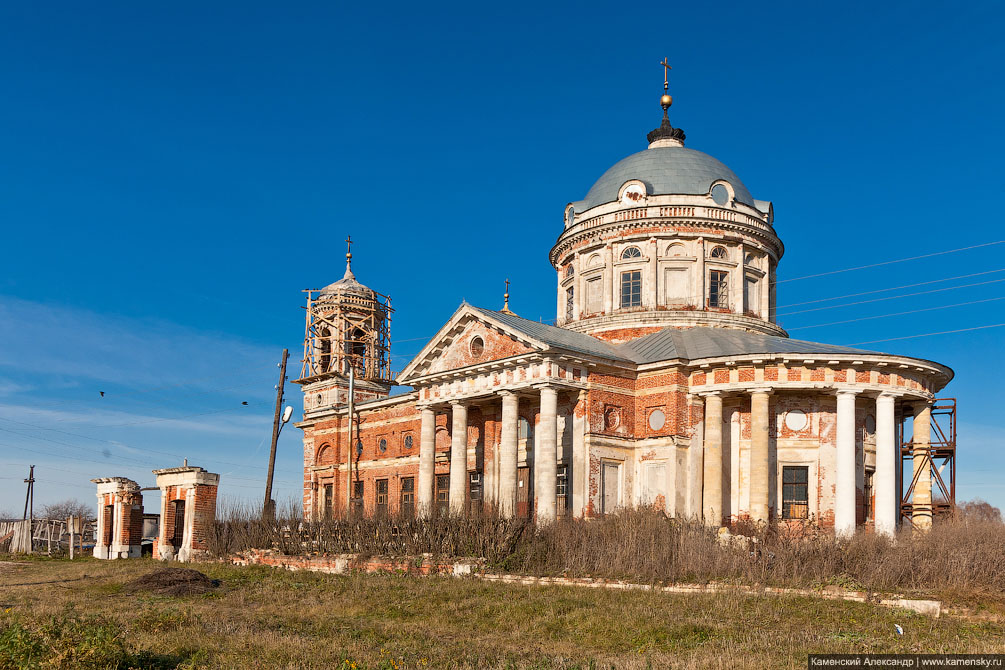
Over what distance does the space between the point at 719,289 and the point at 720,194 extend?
334 cm

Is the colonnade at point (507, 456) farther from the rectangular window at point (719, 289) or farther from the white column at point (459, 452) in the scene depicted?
the rectangular window at point (719, 289)

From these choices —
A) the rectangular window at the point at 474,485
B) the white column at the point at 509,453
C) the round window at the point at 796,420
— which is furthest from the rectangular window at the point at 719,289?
the rectangular window at the point at 474,485

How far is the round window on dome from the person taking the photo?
34.0m

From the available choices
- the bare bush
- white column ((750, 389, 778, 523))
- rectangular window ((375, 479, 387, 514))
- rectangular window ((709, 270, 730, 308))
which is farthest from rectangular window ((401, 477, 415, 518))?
white column ((750, 389, 778, 523))

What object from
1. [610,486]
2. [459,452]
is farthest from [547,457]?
[459,452]

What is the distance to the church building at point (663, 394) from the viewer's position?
27.1 m

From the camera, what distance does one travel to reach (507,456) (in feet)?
94.4

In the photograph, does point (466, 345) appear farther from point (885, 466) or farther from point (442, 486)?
point (885, 466)

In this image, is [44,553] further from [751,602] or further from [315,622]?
[751,602]

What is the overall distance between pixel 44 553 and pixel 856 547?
84.1 ft

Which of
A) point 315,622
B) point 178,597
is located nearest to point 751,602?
point 315,622

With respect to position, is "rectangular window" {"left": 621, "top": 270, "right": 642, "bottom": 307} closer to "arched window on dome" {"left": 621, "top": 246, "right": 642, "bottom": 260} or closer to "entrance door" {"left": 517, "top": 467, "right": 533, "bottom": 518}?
"arched window on dome" {"left": 621, "top": 246, "right": 642, "bottom": 260}

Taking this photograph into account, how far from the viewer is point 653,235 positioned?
33719 mm

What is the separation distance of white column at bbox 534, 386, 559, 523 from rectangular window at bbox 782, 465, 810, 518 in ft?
21.4
